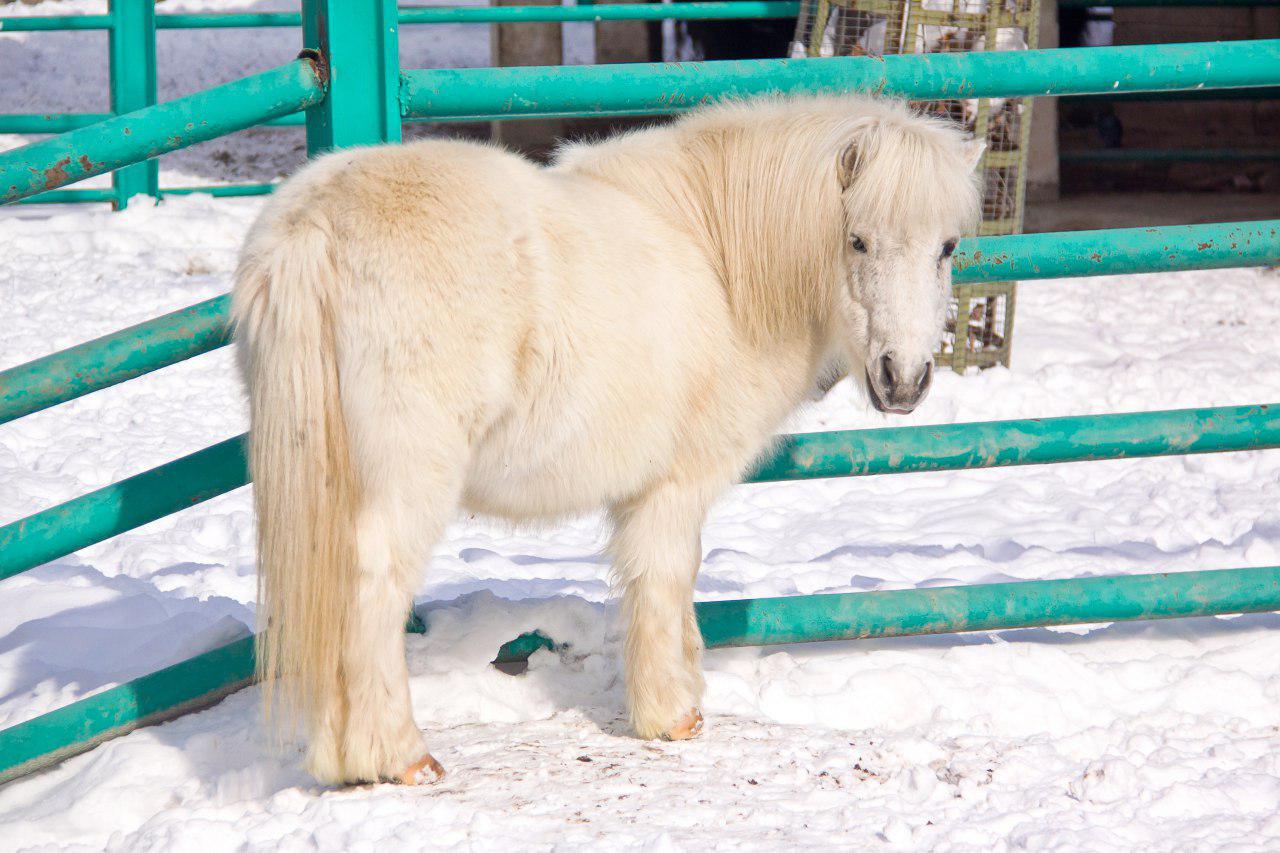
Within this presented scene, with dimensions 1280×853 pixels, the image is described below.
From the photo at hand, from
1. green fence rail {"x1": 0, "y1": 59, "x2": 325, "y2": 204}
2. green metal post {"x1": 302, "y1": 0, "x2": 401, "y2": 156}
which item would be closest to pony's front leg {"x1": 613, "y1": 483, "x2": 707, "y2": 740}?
green metal post {"x1": 302, "y1": 0, "x2": 401, "y2": 156}

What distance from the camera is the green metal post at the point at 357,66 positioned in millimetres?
2549

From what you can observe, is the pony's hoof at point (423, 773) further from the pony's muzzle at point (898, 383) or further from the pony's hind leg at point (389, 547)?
the pony's muzzle at point (898, 383)

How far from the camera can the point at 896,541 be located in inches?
171

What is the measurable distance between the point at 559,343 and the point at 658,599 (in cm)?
65

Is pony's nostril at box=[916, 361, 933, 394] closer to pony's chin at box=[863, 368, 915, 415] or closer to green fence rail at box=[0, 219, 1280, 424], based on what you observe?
pony's chin at box=[863, 368, 915, 415]

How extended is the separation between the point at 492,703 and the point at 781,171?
4.27 feet

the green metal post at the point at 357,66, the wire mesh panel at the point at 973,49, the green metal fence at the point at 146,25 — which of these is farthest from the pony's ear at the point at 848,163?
the green metal fence at the point at 146,25

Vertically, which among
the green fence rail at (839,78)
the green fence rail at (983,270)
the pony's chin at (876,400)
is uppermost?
the green fence rail at (839,78)

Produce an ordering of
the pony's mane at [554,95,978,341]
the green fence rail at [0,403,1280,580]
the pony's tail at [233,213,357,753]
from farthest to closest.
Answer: the green fence rail at [0,403,1280,580], the pony's mane at [554,95,978,341], the pony's tail at [233,213,357,753]

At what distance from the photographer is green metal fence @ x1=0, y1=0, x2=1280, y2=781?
8.10 feet

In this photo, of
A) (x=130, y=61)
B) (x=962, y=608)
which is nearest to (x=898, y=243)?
(x=962, y=608)

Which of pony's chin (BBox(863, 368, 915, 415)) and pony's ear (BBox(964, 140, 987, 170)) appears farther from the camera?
pony's ear (BBox(964, 140, 987, 170))

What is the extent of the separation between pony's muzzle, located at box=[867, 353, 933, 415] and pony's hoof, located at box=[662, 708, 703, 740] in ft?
2.48

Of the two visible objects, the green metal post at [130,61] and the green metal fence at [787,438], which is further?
the green metal post at [130,61]
